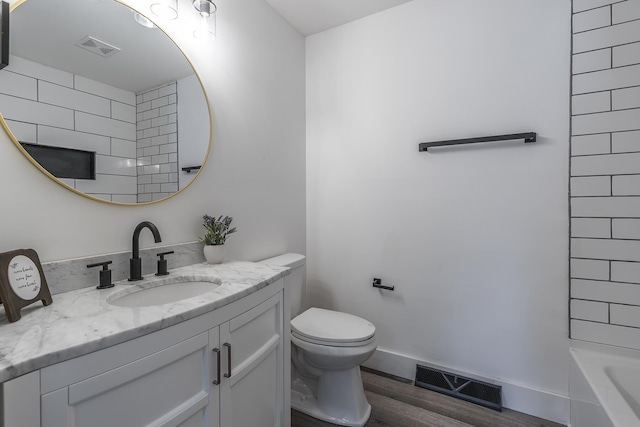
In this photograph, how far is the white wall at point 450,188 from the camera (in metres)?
1.55

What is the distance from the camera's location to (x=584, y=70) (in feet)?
4.81

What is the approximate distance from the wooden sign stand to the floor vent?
189cm

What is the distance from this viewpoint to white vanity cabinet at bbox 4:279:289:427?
0.60 meters

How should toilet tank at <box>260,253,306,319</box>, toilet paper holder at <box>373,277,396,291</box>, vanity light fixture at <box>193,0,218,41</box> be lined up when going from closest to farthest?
vanity light fixture at <box>193,0,218,41</box>, toilet tank at <box>260,253,306,319</box>, toilet paper holder at <box>373,277,396,291</box>

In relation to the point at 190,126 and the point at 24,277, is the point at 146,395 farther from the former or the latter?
the point at 190,126

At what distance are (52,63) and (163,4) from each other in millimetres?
517

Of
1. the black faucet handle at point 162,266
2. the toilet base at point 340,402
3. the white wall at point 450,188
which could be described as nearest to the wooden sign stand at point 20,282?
the black faucet handle at point 162,266

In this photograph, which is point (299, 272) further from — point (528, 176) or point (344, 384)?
point (528, 176)

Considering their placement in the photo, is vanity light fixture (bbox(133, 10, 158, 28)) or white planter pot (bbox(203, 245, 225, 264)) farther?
white planter pot (bbox(203, 245, 225, 264))

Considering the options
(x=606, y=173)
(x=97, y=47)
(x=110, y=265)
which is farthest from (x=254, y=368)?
(x=606, y=173)

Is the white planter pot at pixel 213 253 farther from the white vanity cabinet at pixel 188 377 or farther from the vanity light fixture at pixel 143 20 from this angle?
the vanity light fixture at pixel 143 20

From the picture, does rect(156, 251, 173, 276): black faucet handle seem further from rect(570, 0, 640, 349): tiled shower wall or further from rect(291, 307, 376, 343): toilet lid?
rect(570, 0, 640, 349): tiled shower wall

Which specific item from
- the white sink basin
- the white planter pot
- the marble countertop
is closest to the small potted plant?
the white planter pot

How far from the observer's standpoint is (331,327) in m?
1.60
